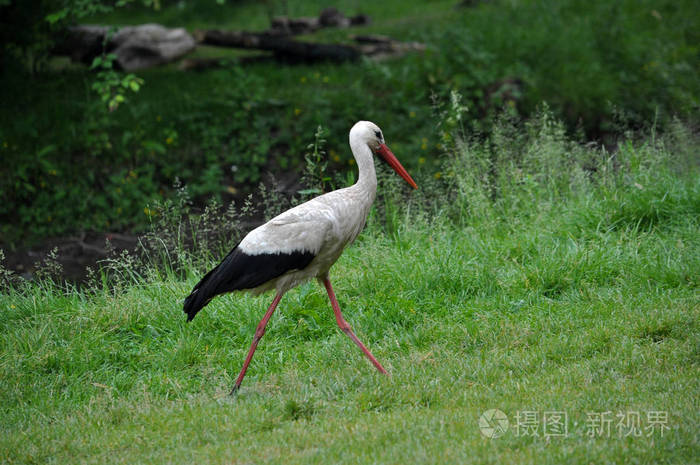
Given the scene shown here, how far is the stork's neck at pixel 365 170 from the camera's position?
494 cm

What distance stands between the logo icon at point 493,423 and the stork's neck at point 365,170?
5.49 feet

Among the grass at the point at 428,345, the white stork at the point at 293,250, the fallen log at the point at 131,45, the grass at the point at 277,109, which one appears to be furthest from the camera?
the fallen log at the point at 131,45

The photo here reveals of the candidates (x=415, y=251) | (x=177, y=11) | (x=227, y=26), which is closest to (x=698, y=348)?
(x=415, y=251)

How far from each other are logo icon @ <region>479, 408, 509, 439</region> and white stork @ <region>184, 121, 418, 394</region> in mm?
880

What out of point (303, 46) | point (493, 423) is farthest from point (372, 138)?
point (303, 46)

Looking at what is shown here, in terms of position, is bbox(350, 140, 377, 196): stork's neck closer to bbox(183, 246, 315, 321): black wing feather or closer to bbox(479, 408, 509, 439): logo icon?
bbox(183, 246, 315, 321): black wing feather

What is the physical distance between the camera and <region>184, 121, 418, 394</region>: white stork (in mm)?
4703

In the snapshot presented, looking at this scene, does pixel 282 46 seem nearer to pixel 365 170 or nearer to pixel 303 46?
pixel 303 46

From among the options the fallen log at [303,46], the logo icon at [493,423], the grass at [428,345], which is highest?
the fallen log at [303,46]

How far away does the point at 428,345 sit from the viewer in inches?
201

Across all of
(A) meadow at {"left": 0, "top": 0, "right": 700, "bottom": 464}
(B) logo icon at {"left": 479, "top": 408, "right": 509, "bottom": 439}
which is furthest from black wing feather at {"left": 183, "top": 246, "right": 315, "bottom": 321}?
(B) logo icon at {"left": 479, "top": 408, "right": 509, "bottom": 439}

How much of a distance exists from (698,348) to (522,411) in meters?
1.33

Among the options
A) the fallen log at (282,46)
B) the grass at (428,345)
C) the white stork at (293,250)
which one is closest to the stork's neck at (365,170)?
the white stork at (293,250)

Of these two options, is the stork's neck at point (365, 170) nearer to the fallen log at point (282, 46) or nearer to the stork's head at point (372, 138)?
the stork's head at point (372, 138)
